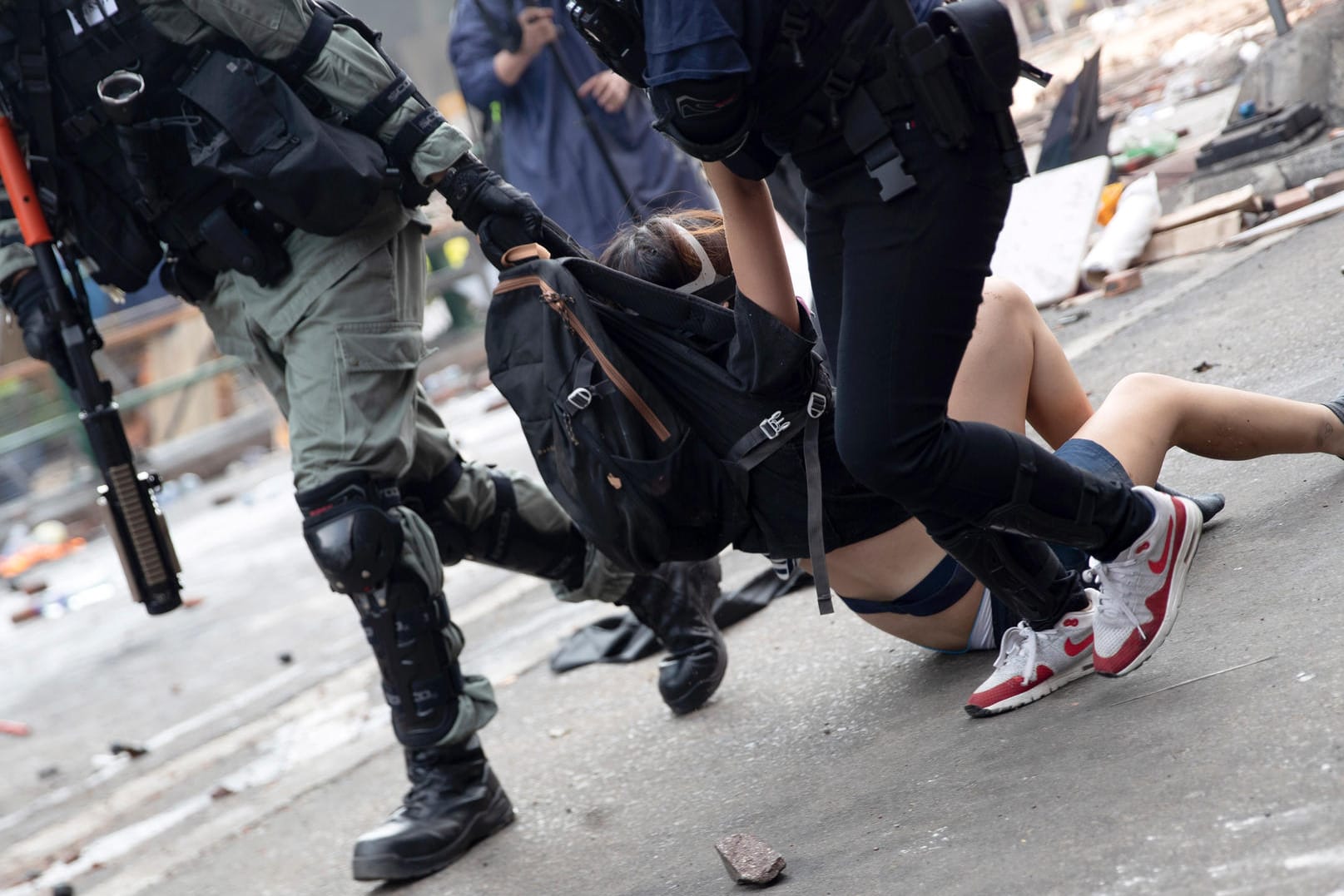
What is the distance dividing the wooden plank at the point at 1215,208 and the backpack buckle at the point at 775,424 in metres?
3.37

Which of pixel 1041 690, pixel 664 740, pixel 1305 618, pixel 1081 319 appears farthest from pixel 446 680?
pixel 1081 319

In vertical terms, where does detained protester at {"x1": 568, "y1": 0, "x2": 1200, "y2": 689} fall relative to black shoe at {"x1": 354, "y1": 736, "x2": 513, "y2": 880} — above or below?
above

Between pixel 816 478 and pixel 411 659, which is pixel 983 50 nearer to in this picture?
pixel 816 478

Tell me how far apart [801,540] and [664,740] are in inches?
32.2

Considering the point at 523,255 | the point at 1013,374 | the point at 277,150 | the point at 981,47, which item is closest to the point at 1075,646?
the point at 1013,374

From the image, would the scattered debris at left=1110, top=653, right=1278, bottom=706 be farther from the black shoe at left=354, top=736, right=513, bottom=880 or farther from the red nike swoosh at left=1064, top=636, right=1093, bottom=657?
the black shoe at left=354, top=736, right=513, bottom=880

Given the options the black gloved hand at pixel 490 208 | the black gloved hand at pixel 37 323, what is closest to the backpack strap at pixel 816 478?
the black gloved hand at pixel 490 208

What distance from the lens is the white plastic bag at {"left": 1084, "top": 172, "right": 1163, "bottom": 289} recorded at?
530cm

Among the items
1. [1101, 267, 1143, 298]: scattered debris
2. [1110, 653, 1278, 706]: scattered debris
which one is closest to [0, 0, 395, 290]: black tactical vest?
[1110, 653, 1278, 706]: scattered debris

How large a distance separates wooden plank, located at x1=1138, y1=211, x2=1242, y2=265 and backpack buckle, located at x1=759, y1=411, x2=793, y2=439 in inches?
130

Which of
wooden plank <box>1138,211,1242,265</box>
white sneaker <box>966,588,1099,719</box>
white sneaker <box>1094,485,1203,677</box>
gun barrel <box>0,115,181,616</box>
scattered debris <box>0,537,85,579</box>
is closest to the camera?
white sneaker <box>1094,485,1203,677</box>

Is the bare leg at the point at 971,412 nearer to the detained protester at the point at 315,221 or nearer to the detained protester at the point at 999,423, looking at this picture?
the detained protester at the point at 999,423

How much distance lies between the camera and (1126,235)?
5312 mm

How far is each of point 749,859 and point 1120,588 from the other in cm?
74
